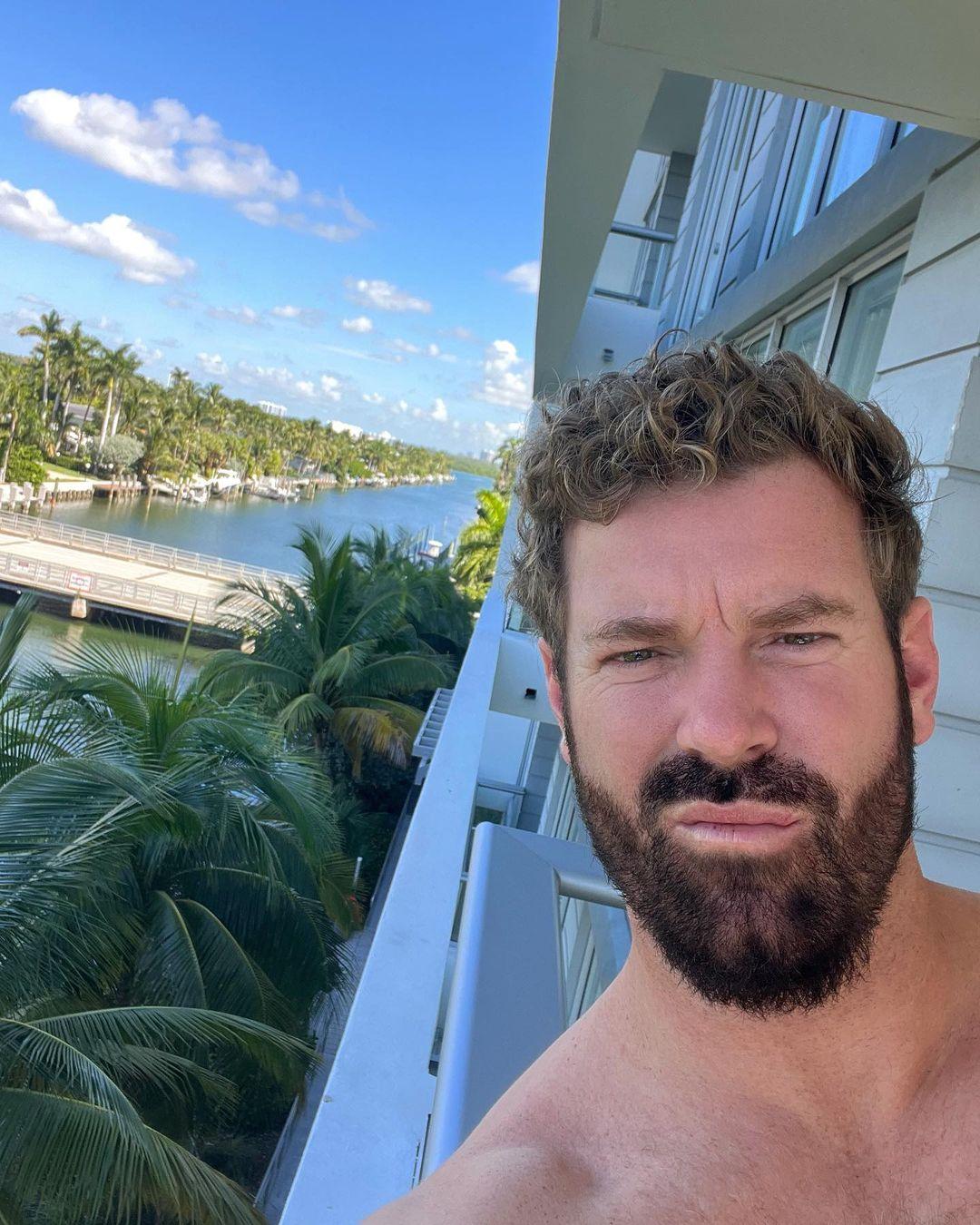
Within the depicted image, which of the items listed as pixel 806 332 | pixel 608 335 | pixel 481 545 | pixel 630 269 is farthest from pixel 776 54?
pixel 481 545

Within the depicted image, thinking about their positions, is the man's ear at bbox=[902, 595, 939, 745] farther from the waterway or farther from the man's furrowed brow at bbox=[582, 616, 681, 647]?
the waterway

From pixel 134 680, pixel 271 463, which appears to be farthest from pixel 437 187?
pixel 134 680

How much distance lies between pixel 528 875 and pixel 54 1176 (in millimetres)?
7099

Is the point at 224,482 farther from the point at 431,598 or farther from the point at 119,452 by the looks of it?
the point at 431,598

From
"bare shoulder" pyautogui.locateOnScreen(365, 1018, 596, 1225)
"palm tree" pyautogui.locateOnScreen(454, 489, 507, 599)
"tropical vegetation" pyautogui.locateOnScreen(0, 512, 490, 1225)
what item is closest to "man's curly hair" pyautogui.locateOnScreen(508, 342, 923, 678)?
"bare shoulder" pyautogui.locateOnScreen(365, 1018, 596, 1225)

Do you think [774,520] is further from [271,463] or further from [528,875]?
[271,463]

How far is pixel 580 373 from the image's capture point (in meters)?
2.32

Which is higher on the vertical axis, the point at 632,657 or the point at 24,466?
the point at 632,657

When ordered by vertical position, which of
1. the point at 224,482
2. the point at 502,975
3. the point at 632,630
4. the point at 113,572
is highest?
the point at 632,630

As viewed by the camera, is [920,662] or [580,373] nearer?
[920,662]

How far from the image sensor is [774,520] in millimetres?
1324

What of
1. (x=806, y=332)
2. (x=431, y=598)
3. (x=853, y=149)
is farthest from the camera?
(x=431, y=598)

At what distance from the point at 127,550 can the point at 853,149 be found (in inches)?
2021

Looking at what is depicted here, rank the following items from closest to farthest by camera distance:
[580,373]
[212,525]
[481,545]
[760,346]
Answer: [580,373] → [760,346] → [481,545] → [212,525]
